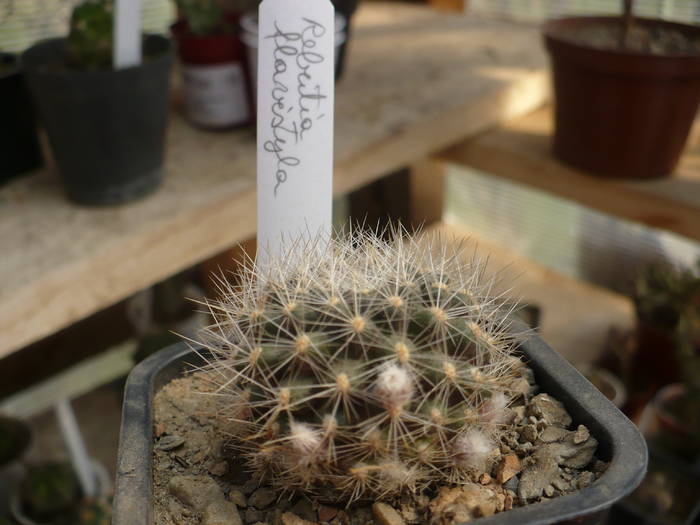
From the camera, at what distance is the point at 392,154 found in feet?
3.76

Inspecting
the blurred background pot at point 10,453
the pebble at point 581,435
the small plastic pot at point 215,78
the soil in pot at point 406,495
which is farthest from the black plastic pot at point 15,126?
the pebble at point 581,435

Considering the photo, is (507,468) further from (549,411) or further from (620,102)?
(620,102)

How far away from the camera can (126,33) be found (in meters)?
0.85

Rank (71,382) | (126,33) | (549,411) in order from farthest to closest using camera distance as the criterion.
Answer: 1. (71,382)
2. (126,33)
3. (549,411)

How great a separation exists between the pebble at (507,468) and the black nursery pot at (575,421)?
57 mm

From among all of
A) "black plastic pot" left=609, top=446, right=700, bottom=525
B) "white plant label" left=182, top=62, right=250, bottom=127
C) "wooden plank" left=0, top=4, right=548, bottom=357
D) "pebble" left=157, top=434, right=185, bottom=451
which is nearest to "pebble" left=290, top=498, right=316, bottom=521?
"pebble" left=157, top=434, right=185, bottom=451

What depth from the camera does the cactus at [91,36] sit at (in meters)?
0.94

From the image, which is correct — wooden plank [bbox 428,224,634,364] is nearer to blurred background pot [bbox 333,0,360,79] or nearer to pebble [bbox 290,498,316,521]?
blurred background pot [bbox 333,0,360,79]

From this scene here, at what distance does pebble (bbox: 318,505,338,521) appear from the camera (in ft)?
1.47

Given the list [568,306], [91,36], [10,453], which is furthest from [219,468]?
[568,306]

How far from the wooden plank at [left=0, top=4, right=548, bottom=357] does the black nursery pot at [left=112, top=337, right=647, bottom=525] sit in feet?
1.14

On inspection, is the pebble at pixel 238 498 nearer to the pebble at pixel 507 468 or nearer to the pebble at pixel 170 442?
the pebble at pixel 170 442

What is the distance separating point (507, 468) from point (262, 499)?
6.7 inches

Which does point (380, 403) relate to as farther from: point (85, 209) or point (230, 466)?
point (85, 209)
